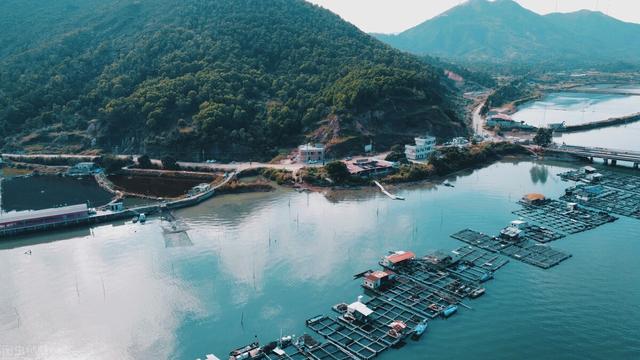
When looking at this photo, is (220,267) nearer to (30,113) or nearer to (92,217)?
(92,217)

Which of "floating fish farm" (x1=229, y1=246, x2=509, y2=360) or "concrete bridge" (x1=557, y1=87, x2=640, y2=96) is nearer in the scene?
"floating fish farm" (x1=229, y1=246, x2=509, y2=360)

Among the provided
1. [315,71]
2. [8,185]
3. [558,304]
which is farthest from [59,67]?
[558,304]

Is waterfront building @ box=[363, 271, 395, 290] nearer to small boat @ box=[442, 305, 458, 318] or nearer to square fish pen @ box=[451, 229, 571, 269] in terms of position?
small boat @ box=[442, 305, 458, 318]

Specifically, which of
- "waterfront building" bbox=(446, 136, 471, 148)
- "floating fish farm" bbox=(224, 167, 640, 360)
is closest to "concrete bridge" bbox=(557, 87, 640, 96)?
"waterfront building" bbox=(446, 136, 471, 148)

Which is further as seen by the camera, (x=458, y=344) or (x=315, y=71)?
(x=315, y=71)

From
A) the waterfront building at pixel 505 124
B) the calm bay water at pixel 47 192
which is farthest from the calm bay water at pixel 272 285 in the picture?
the waterfront building at pixel 505 124

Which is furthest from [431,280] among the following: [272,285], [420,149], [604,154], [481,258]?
[604,154]
